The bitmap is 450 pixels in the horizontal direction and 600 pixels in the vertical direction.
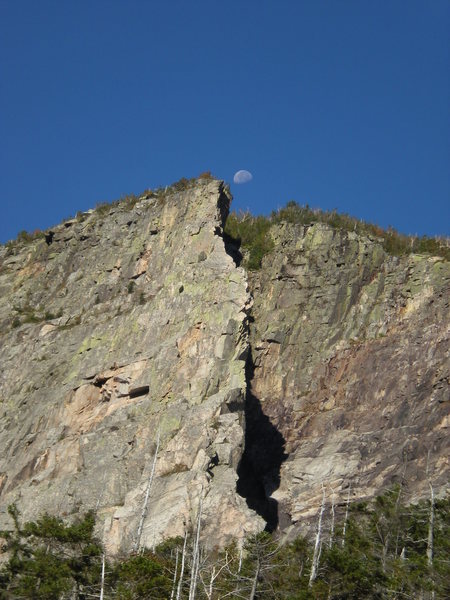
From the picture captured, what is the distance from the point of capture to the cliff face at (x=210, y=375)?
5259 centimetres

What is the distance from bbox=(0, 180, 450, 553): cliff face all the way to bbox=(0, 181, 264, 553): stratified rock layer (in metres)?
0.11

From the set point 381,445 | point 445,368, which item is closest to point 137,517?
point 381,445

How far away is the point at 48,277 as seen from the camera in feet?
253

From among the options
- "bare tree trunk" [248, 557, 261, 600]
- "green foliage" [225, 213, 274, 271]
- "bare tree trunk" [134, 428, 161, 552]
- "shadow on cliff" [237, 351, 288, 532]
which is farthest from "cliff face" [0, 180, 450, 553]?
"bare tree trunk" [248, 557, 261, 600]

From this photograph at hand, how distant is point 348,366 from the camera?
214 feet

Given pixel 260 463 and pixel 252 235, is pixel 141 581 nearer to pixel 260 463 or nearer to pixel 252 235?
pixel 260 463

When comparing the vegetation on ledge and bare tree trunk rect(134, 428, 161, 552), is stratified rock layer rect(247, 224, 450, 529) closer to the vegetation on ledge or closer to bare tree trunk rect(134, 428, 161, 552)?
the vegetation on ledge

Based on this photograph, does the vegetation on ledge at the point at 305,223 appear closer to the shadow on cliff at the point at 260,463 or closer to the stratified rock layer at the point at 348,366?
the stratified rock layer at the point at 348,366

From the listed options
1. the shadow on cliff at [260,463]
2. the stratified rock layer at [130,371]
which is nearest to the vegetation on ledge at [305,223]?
the stratified rock layer at [130,371]

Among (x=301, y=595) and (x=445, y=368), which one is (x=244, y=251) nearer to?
(x=445, y=368)

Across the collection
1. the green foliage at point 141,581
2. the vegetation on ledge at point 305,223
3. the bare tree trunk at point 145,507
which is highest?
the vegetation on ledge at point 305,223

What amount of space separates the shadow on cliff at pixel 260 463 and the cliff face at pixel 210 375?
0.10 metres

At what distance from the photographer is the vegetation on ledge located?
2783 inches

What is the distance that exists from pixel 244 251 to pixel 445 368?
2050 centimetres
